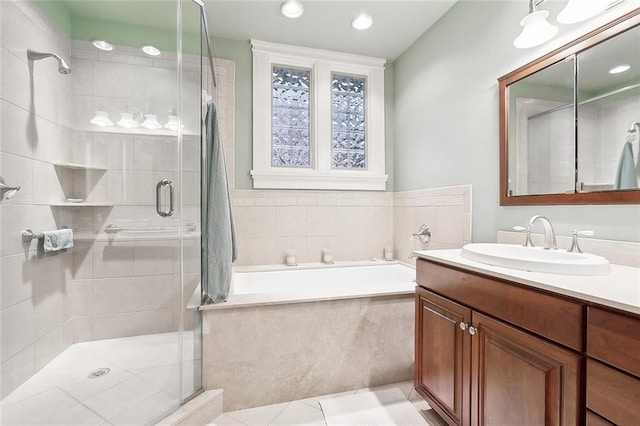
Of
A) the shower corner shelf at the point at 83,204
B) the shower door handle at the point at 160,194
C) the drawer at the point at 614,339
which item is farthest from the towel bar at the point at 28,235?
the drawer at the point at 614,339

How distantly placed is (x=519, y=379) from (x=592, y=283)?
0.40m

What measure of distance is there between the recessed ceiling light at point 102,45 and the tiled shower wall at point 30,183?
0.60 ft

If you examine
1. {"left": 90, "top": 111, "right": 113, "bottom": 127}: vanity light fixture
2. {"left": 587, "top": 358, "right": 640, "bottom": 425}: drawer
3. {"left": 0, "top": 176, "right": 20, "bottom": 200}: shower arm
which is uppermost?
{"left": 90, "top": 111, "right": 113, "bottom": 127}: vanity light fixture

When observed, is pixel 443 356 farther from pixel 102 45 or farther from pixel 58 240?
pixel 102 45

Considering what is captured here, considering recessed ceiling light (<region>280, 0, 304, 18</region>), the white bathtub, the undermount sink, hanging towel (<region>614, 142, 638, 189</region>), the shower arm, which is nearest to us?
the undermount sink

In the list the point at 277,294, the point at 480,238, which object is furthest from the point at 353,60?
the point at 277,294

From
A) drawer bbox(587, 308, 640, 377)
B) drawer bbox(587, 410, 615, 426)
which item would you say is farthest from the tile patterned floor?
drawer bbox(587, 308, 640, 377)

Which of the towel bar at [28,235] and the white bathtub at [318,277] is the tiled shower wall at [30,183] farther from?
the white bathtub at [318,277]

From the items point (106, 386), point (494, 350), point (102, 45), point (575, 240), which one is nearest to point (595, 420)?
point (494, 350)

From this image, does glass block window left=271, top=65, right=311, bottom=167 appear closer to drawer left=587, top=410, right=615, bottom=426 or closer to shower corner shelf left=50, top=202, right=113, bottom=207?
shower corner shelf left=50, top=202, right=113, bottom=207

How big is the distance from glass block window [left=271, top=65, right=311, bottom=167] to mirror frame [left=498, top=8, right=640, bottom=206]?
1637 mm

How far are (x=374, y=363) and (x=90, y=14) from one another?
276 centimetres

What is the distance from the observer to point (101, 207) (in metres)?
1.79

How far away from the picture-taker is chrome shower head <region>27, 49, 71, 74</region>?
55.1 inches
